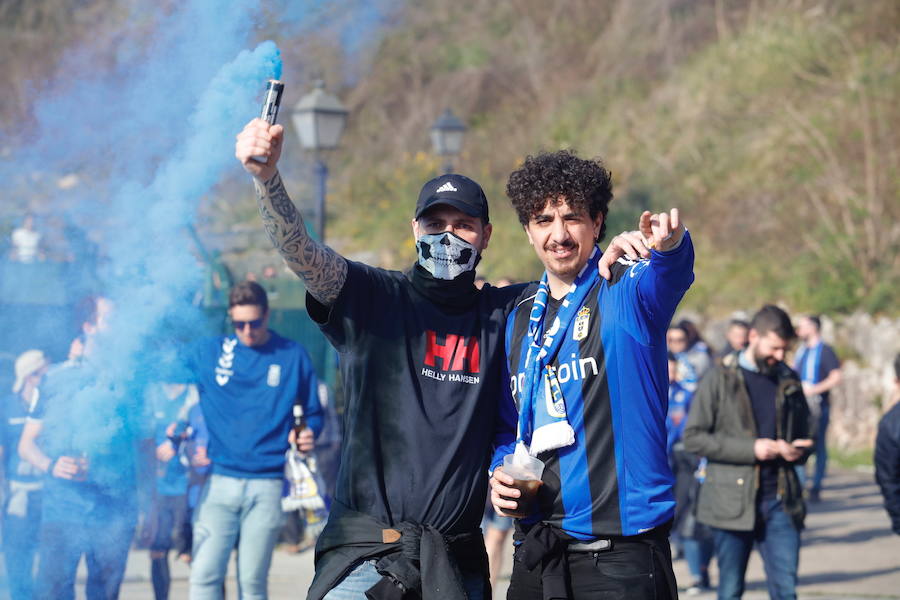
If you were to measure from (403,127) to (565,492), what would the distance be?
21.1 metres

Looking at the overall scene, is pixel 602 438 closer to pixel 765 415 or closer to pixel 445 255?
pixel 445 255

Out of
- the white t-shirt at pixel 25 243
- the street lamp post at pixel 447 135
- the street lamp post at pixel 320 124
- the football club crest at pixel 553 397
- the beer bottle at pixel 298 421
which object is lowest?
the beer bottle at pixel 298 421

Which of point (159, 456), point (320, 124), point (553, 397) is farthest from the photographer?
point (320, 124)

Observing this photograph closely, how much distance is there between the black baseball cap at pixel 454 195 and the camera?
364cm

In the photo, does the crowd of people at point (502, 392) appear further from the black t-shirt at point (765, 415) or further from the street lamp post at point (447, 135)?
the street lamp post at point (447, 135)

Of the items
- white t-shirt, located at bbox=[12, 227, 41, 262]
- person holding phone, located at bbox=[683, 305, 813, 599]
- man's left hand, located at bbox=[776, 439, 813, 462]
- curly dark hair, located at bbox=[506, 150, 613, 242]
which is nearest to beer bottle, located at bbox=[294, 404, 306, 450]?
white t-shirt, located at bbox=[12, 227, 41, 262]

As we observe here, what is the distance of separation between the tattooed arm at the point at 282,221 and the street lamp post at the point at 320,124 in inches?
271

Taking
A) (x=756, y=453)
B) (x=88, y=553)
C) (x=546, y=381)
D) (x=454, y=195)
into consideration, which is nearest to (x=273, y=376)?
(x=88, y=553)

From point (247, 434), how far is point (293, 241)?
316 cm

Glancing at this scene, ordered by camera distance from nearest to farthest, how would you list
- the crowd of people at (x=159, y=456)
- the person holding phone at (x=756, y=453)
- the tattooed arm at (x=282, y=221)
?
the tattooed arm at (x=282, y=221) → the crowd of people at (x=159, y=456) → the person holding phone at (x=756, y=453)

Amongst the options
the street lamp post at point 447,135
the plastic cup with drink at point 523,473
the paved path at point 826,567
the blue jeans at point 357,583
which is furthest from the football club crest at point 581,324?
the street lamp post at point 447,135

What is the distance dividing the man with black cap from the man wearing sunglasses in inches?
106

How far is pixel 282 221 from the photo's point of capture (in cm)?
339

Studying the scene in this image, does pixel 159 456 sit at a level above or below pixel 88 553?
above
